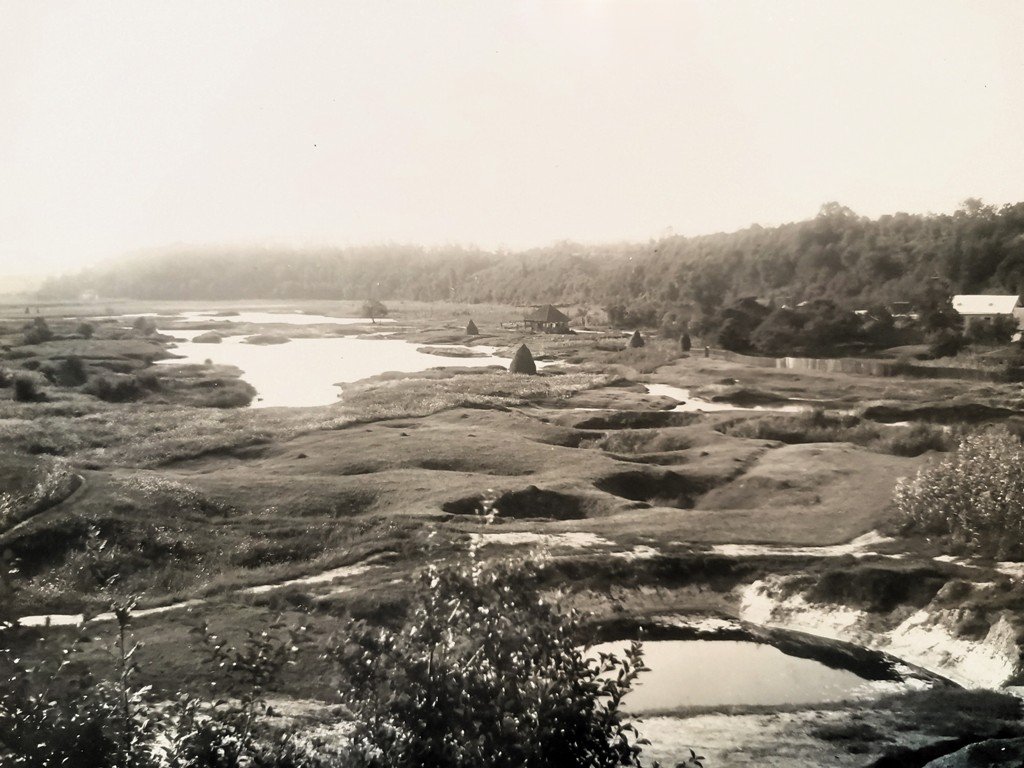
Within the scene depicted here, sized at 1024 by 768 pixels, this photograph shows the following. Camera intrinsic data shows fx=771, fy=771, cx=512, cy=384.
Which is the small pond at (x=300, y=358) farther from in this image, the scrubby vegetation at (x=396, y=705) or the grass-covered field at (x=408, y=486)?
the scrubby vegetation at (x=396, y=705)

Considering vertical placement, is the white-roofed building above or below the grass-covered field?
above

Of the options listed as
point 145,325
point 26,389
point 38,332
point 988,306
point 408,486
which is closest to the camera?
point 26,389

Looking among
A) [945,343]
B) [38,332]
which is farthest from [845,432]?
[38,332]

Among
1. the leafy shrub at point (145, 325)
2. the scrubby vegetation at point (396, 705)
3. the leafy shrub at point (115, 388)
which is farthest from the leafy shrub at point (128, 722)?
the leafy shrub at point (145, 325)

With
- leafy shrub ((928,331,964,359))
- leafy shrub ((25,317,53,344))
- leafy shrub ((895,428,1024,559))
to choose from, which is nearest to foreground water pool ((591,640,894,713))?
leafy shrub ((895,428,1024,559))

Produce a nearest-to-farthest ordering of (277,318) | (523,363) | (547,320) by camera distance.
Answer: (277,318) → (523,363) → (547,320)

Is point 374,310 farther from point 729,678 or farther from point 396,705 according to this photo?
point 396,705

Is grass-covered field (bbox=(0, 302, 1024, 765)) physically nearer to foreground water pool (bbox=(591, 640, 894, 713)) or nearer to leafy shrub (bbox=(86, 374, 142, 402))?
leafy shrub (bbox=(86, 374, 142, 402))
